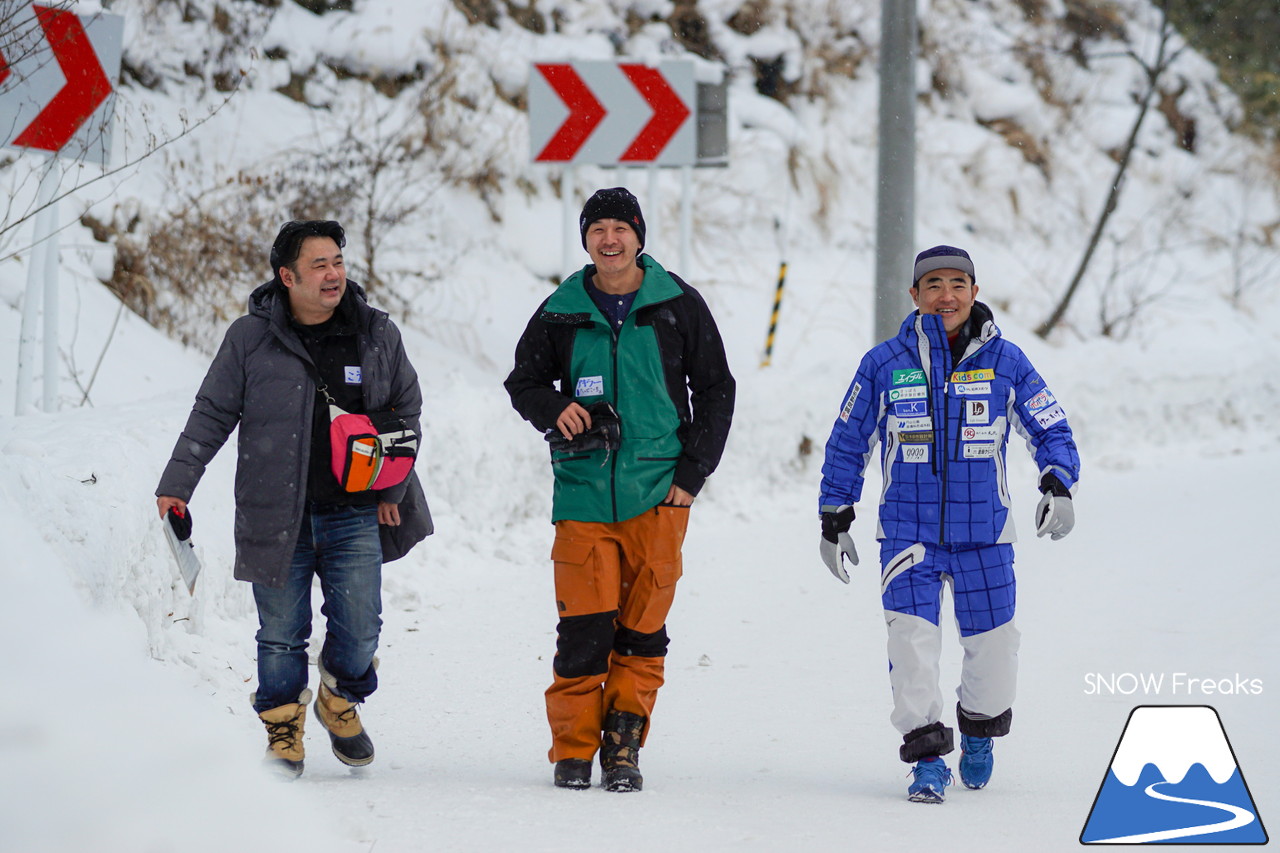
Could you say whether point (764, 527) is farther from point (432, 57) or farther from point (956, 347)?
point (432, 57)

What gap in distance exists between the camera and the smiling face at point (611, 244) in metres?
4.46

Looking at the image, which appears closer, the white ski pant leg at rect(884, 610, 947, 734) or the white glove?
the white ski pant leg at rect(884, 610, 947, 734)

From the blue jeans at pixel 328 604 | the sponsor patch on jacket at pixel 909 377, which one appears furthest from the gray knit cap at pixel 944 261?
the blue jeans at pixel 328 604

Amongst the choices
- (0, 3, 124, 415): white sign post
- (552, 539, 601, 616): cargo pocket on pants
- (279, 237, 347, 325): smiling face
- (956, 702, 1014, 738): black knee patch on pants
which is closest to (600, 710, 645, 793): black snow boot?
(552, 539, 601, 616): cargo pocket on pants

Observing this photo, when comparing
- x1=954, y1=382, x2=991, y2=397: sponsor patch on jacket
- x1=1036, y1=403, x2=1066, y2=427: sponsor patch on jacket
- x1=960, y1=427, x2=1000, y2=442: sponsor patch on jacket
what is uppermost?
x1=954, y1=382, x2=991, y2=397: sponsor patch on jacket

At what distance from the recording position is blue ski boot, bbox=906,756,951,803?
427cm

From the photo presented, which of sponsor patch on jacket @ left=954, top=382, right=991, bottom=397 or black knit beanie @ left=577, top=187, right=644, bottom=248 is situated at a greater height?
black knit beanie @ left=577, top=187, right=644, bottom=248

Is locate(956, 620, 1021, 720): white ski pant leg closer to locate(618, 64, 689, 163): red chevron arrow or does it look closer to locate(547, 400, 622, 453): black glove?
locate(547, 400, 622, 453): black glove

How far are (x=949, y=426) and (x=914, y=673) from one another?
2.50 ft

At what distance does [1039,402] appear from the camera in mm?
4535

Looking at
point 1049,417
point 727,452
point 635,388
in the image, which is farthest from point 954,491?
point 727,452

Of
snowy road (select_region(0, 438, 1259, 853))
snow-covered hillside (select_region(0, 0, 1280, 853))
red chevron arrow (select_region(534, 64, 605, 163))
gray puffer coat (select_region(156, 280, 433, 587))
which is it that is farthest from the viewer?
red chevron arrow (select_region(534, 64, 605, 163))

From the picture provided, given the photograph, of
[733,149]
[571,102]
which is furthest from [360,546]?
[733,149]

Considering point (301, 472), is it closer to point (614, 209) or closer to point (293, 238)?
point (293, 238)
